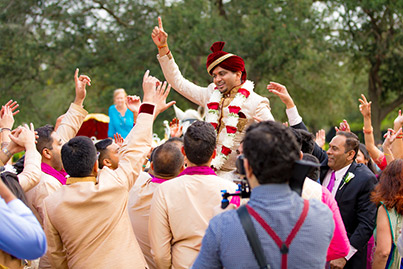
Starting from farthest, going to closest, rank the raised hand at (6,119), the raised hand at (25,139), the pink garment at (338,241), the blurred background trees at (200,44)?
the blurred background trees at (200,44) < the raised hand at (6,119) < the raised hand at (25,139) < the pink garment at (338,241)

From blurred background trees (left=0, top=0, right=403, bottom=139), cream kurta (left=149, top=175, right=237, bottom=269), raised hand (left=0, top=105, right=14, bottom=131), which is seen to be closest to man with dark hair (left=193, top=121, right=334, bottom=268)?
cream kurta (left=149, top=175, right=237, bottom=269)

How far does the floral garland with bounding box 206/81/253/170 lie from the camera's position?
4766 millimetres

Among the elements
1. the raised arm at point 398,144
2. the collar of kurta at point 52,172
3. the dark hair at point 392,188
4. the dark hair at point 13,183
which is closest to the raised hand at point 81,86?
the collar of kurta at point 52,172

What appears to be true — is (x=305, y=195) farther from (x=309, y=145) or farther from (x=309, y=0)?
(x=309, y=0)

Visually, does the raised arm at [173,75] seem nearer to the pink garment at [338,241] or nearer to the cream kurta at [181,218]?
the cream kurta at [181,218]

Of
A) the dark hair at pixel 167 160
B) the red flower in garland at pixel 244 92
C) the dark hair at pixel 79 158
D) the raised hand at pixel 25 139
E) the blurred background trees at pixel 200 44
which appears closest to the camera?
the dark hair at pixel 79 158

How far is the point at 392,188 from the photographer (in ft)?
13.5

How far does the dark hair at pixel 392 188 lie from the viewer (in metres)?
4.07

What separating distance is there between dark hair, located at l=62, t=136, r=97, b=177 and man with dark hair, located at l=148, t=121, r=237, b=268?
59 cm

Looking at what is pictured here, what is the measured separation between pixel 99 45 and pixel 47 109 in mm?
5636

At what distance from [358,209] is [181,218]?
92.4 inches

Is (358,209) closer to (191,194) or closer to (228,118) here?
(228,118)

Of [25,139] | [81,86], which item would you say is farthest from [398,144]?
[25,139]

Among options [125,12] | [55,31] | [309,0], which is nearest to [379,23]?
[309,0]
